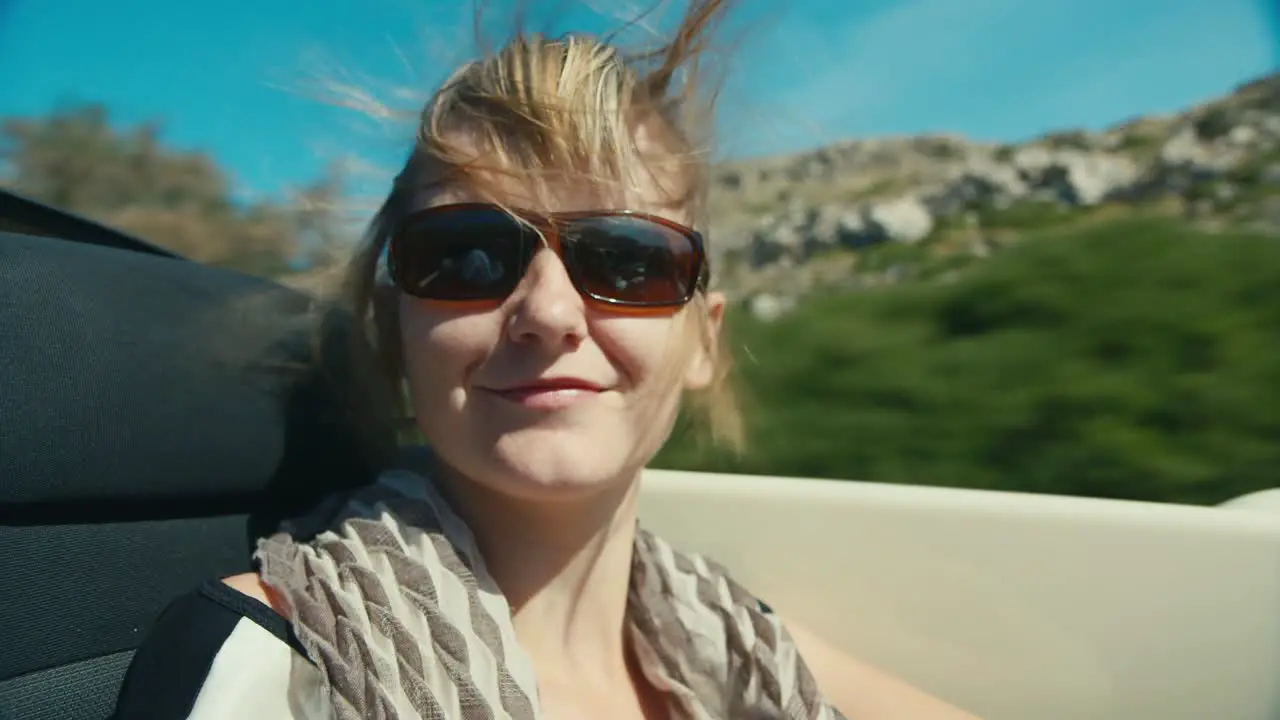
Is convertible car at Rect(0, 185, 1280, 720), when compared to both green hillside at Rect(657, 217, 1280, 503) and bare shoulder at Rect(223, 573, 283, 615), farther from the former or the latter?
green hillside at Rect(657, 217, 1280, 503)

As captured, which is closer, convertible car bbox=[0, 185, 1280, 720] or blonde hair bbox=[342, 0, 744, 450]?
convertible car bbox=[0, 185, 1280, 720]

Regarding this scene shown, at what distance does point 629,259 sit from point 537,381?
180 millimetres

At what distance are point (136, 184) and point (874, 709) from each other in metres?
13.6

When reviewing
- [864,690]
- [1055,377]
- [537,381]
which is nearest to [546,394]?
[537,381]

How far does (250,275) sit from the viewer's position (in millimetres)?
1507

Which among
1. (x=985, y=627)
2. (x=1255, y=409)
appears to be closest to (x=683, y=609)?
(x=985, y=627)

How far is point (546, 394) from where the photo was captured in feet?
3.75

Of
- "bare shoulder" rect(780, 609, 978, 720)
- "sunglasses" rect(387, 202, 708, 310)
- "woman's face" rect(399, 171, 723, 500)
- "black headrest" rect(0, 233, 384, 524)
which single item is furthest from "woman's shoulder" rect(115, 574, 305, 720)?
"bare shoulder" rect(780, 609, 978, 720)

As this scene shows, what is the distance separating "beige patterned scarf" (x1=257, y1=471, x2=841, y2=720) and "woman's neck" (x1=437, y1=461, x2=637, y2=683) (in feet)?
0.15

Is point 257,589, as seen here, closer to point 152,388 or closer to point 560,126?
point 152,388

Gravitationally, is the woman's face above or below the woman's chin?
above

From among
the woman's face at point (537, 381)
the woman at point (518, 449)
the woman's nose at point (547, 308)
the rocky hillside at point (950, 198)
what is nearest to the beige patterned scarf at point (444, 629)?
the woman at point (518, 449)

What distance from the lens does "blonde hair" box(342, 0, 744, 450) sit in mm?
1188

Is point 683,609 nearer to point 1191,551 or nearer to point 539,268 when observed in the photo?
point 539,268
